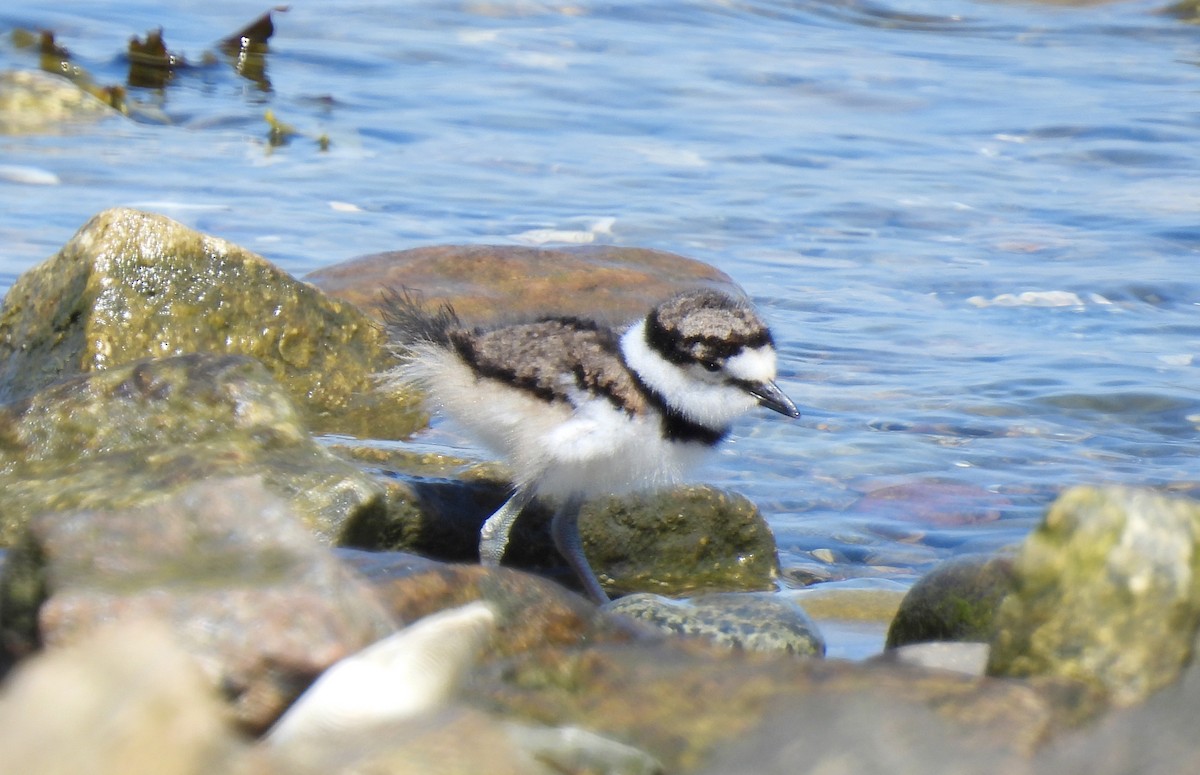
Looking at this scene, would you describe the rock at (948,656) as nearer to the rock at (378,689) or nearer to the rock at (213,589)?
the rock at (378,689)

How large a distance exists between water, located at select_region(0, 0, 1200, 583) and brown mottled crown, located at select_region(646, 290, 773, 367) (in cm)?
94

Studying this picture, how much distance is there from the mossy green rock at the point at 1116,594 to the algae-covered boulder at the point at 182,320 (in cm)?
380

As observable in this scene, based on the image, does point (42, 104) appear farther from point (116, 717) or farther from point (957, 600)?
point (116, 717)

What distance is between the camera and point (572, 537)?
215 inches

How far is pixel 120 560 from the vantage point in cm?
341

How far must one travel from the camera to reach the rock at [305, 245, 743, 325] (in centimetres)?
818

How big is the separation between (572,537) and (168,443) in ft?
4.35

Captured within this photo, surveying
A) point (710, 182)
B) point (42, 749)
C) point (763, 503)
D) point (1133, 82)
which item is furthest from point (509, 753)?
point (1133, 82)

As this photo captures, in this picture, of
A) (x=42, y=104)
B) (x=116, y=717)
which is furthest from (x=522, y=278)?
(x=116, y=717)

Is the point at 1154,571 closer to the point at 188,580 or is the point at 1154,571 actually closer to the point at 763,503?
the point at 188,580

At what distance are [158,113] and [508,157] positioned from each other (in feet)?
9.68

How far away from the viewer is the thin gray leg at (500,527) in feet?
17.4

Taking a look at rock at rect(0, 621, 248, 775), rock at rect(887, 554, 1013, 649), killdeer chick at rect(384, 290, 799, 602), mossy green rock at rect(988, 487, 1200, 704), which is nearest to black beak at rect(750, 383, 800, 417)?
killdeer chick at rect(384, 290, 799, 602)

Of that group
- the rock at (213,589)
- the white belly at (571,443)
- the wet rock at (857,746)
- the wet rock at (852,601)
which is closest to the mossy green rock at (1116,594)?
the wet rock at (857,746)
